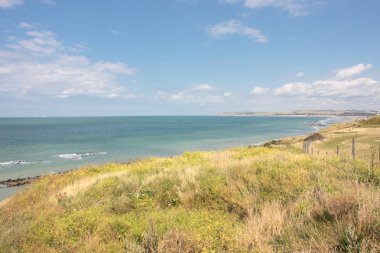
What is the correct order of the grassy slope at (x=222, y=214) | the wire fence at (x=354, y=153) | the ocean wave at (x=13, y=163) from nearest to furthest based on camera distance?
1. the grassy slope at (x=222, y=214)
2. the wire fence at (x=354, y=153)
3. the ocean wave at (x=13, y=163)

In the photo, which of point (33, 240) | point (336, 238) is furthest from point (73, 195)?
point (336, 238)

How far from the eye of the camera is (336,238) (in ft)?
18.7

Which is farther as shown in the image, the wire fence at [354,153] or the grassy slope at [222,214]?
the wire fence at [354,153]

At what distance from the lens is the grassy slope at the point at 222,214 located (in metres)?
6.02

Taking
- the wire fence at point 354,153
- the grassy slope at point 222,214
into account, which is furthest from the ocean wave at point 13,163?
the wire fence at point 354,153

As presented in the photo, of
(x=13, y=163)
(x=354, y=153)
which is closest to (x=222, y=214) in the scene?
(x=354, y=153)

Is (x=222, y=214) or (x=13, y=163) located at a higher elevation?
(x=222, y=214)

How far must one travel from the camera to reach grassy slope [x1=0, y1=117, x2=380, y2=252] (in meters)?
6.02

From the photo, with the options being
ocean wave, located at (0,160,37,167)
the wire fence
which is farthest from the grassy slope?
ocean wave, located at (0,160,37,167)

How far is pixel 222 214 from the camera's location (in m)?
8.62

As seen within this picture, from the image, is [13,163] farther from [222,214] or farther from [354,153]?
[222,214]

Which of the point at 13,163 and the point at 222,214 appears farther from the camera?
the point at 13,163

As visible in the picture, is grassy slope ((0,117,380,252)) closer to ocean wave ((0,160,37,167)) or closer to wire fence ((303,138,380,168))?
wire fence ((303,138,380,168))

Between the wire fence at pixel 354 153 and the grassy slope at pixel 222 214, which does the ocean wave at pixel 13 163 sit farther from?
the wire fence at pixel 354 153
